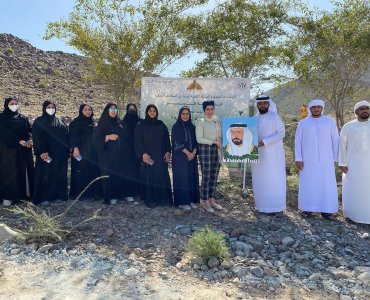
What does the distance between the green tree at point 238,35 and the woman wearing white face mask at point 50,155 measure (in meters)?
3.86

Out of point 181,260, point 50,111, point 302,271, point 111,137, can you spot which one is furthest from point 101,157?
point 302,271

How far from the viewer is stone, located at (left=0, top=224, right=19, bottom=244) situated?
459cm

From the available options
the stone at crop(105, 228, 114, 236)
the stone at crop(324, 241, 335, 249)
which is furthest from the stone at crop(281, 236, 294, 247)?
the stone at crop(105, 228, 114, 236)

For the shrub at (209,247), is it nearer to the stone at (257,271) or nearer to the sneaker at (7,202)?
the stone at (257,271)

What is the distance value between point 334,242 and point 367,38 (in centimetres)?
491

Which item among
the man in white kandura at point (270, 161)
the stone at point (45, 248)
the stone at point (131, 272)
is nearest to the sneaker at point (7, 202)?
the stone at point (45, 248)

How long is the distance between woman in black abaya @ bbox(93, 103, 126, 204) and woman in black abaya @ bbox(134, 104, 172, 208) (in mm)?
344

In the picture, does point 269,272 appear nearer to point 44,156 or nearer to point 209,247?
point 209,247

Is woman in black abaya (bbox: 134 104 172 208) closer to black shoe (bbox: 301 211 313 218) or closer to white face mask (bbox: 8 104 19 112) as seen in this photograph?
white face mask (bbox: 8 104 19 112)

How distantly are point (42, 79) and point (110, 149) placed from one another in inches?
949

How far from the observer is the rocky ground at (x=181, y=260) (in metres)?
3.56

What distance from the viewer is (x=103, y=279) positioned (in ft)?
12.2

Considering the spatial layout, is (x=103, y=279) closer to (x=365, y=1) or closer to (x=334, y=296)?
(x=334, y=296)

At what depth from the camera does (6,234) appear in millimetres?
4633
